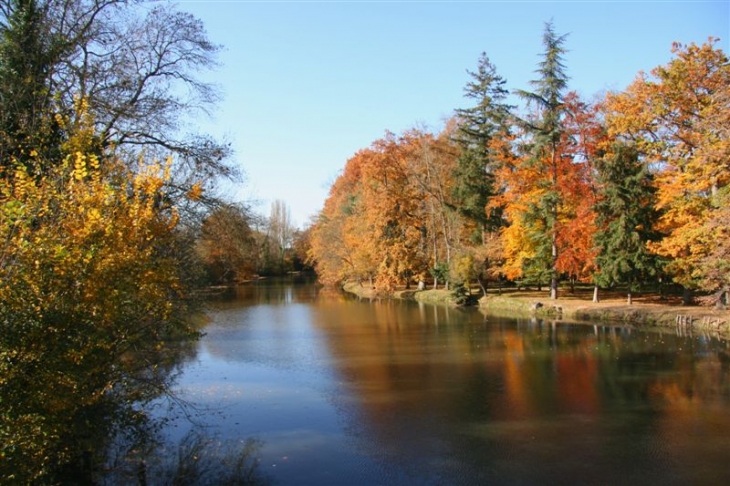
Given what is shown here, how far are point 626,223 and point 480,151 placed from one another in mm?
12893

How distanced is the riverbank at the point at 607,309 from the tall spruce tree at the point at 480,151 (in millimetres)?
4450

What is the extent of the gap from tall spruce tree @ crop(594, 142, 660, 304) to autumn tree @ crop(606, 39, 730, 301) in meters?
0.73

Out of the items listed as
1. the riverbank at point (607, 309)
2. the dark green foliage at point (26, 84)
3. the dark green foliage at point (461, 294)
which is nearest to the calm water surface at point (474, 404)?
the riverbank at point (607, 309)

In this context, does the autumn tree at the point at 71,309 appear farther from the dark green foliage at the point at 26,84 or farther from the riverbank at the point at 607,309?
the riverbank at the point at 607,309

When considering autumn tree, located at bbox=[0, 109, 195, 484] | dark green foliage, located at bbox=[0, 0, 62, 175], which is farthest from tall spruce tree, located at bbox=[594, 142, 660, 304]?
dark green foliage, located at bbox=[0, 0, 62, 175]

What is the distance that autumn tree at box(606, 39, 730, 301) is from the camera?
1861 cm

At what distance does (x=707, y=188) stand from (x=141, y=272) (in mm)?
20185

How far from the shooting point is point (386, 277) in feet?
116

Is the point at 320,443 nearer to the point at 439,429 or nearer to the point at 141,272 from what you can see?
the point at 439,429

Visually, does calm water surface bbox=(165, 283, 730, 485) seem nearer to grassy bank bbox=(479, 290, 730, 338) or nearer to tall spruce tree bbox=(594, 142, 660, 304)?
grassy bank bbox=(479, 290, 730, 338)

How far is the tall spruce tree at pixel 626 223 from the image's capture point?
22.5 meters

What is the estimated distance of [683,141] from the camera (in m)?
20.3

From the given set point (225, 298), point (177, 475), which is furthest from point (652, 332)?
point (225, 298)

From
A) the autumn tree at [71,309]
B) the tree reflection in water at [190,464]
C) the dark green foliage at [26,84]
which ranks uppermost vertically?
the dark green foliage at [26,84]
